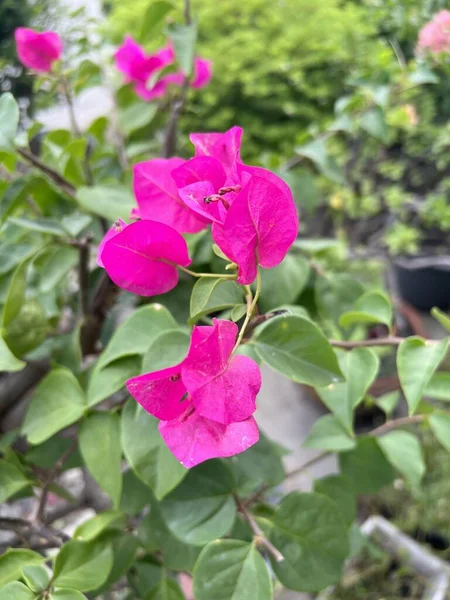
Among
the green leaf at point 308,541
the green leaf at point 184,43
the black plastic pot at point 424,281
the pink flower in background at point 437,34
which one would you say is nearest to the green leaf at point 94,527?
the green leaf at point 308,541

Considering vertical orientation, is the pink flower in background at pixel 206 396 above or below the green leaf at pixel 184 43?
below

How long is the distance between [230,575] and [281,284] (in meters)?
0.21

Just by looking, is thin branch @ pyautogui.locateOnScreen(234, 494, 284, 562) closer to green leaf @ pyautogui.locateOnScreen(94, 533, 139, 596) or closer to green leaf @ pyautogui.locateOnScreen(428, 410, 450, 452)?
green leaf @ pyautogui.locateOnScreen(94, 533, 139, 596)

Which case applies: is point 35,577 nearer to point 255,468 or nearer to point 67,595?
point 67,595

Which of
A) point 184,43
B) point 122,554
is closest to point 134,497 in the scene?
point 122,554

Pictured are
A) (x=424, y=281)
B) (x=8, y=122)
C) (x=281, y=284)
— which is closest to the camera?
(x=8, y=122)

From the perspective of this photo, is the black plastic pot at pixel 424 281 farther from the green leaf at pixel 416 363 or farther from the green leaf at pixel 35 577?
the green leaf at pixel 35 577

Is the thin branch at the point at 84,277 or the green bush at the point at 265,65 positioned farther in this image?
the green bush at the point at 265,65

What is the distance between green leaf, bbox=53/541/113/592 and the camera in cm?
28

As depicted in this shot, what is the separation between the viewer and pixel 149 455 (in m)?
0.29

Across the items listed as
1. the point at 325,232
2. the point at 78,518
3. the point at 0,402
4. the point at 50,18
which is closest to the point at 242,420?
the point at 0,402

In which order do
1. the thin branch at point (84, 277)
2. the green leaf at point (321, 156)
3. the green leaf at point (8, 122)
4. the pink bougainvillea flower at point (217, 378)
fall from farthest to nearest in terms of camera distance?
1. the green leaf at point (321, 156)
2. the thin branch at point (84, 277)
3. the green leaf at point (8, 122)
4. the pink bougainvillea flower at point (217, 378)

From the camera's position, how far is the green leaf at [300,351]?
263mm

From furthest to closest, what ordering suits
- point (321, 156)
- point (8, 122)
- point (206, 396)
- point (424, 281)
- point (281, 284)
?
point (424, 281) < point (321, 156) < point (281, 284) < point (8, 122) < point (206, 396)
